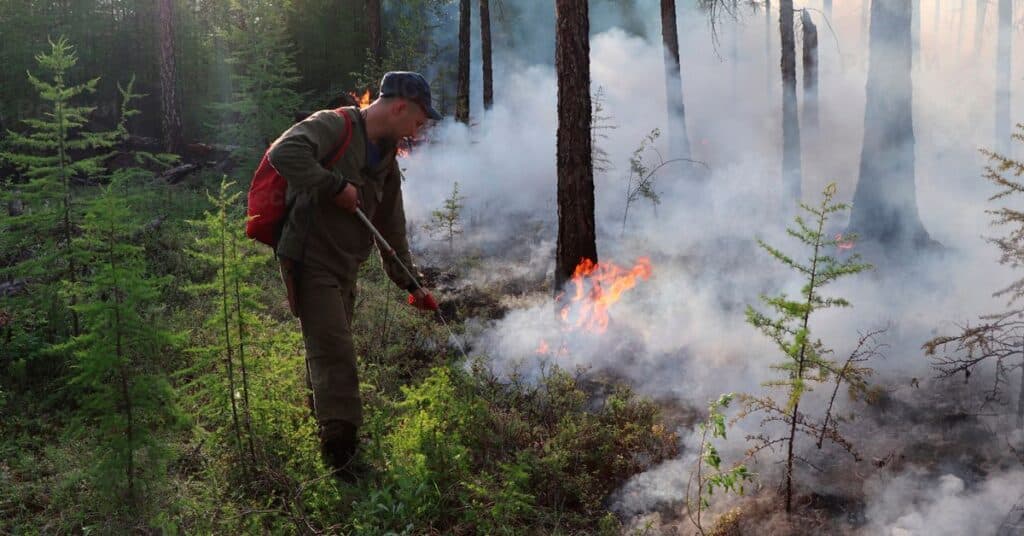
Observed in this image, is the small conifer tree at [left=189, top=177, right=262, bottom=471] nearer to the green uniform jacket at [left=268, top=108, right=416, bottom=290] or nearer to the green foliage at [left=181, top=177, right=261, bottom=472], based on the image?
the green foliage at [left=181, top=177, right=261, bottom=472]

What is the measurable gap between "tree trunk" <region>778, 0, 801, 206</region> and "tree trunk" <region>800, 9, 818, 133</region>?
1.69 meters

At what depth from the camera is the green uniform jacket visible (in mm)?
3820

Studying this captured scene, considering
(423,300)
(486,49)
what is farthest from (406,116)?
(486,49)

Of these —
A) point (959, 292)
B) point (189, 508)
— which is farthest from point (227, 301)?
point (959, 292)

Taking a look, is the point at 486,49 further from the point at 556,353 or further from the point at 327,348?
the point at 327,348

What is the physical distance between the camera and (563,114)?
6812mm

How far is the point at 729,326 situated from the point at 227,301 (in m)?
4.86

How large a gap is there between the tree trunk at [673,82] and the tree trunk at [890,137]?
15.6 feet

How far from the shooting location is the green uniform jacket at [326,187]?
150 inches

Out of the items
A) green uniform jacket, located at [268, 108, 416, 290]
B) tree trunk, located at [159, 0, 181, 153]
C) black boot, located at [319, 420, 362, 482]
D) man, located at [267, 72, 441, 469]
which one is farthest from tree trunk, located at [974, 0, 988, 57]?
black boot, located at [319, 420, 362, 482]

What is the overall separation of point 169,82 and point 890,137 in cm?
1510

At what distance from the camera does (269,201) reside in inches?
160

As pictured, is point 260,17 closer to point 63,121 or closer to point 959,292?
point 63,121

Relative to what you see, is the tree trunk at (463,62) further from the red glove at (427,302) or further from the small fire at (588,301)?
the red glove at (427,302)
